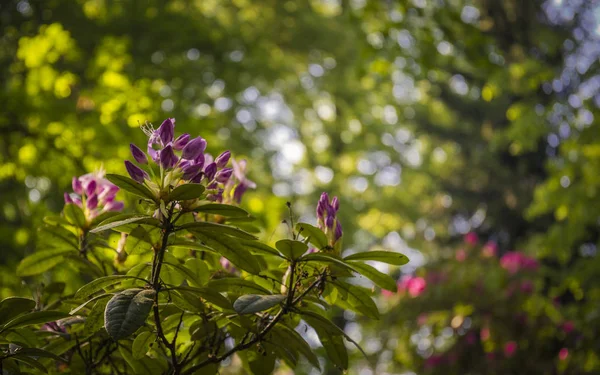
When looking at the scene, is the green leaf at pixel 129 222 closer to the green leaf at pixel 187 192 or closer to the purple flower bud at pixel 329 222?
the green leaf at pixel 187 192

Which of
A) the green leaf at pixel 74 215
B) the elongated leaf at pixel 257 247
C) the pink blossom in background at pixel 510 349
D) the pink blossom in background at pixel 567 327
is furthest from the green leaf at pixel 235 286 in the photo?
the pink blossom in background at pixel 510 349

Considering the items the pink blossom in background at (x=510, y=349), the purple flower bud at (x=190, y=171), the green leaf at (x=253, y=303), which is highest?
the purple flower bud at (x=190, y=171)

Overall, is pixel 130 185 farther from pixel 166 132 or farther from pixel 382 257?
pixel 382 257

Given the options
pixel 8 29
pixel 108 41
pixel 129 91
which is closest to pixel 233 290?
pixel 129 91

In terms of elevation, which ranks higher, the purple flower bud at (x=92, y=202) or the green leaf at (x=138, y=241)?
the green leaf at (x=138, y=241)

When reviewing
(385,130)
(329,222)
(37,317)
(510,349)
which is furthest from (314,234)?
(385,130)

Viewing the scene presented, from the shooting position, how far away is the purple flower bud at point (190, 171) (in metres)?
0.96

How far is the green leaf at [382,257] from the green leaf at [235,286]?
0.16m

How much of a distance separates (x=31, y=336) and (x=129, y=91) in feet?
11.2

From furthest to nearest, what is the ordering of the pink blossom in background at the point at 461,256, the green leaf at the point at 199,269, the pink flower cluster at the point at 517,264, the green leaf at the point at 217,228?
the pink blossom in background at the point at 461,256, the pink flower cluster at the point at 517,264, the green leaf at the point at 199,269, the green leaf at the point at 217,228

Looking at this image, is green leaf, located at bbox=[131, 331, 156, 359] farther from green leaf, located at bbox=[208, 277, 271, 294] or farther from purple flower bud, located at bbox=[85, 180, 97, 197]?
purple flower bud, located at bbox=[85, 180, 97, 197]

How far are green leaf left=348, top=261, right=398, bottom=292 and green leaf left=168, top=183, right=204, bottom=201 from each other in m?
0.30

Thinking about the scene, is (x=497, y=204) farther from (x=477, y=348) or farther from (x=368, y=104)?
(x=477, y=348)

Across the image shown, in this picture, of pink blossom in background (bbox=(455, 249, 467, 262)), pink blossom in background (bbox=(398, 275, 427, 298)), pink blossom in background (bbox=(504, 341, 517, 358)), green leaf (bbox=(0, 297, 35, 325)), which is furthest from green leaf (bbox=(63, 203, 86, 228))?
pink blossom in background (bbox=(455, 249, 467, 262))
